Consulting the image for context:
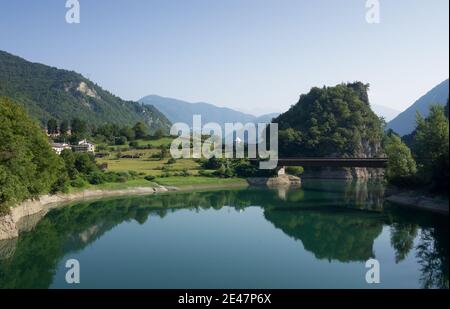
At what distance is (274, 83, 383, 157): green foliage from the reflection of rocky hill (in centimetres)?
5867

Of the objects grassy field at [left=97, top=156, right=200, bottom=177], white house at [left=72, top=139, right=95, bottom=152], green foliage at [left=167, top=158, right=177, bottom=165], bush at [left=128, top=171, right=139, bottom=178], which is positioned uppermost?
white house at [left=72, top=139, right=95, bottom=152]

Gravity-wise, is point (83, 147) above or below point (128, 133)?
below

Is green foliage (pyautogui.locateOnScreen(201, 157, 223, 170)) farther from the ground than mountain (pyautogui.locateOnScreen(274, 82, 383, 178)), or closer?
closer

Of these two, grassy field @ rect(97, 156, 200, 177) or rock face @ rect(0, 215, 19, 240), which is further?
grassy field @ rect(97, 156, 200, 177)

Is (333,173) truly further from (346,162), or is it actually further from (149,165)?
(149,165)

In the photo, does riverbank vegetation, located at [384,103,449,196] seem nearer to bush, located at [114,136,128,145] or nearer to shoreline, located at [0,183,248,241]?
shoreline, located at [0,183,248,241]

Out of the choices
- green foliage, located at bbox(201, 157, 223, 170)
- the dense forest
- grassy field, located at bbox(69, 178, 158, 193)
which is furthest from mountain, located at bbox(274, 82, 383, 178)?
the dense forest

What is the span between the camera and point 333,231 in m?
40.5

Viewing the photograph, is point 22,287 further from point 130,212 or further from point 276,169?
point 276,169

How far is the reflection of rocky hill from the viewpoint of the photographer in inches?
1312

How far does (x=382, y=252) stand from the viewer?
3209cm

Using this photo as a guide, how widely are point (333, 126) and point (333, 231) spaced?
7725 cm

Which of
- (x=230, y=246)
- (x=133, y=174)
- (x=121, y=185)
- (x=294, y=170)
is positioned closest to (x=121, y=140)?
(x=133, y=174)

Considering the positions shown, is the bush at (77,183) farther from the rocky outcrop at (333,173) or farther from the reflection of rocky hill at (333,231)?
the rocky outcrop at (333,173)
